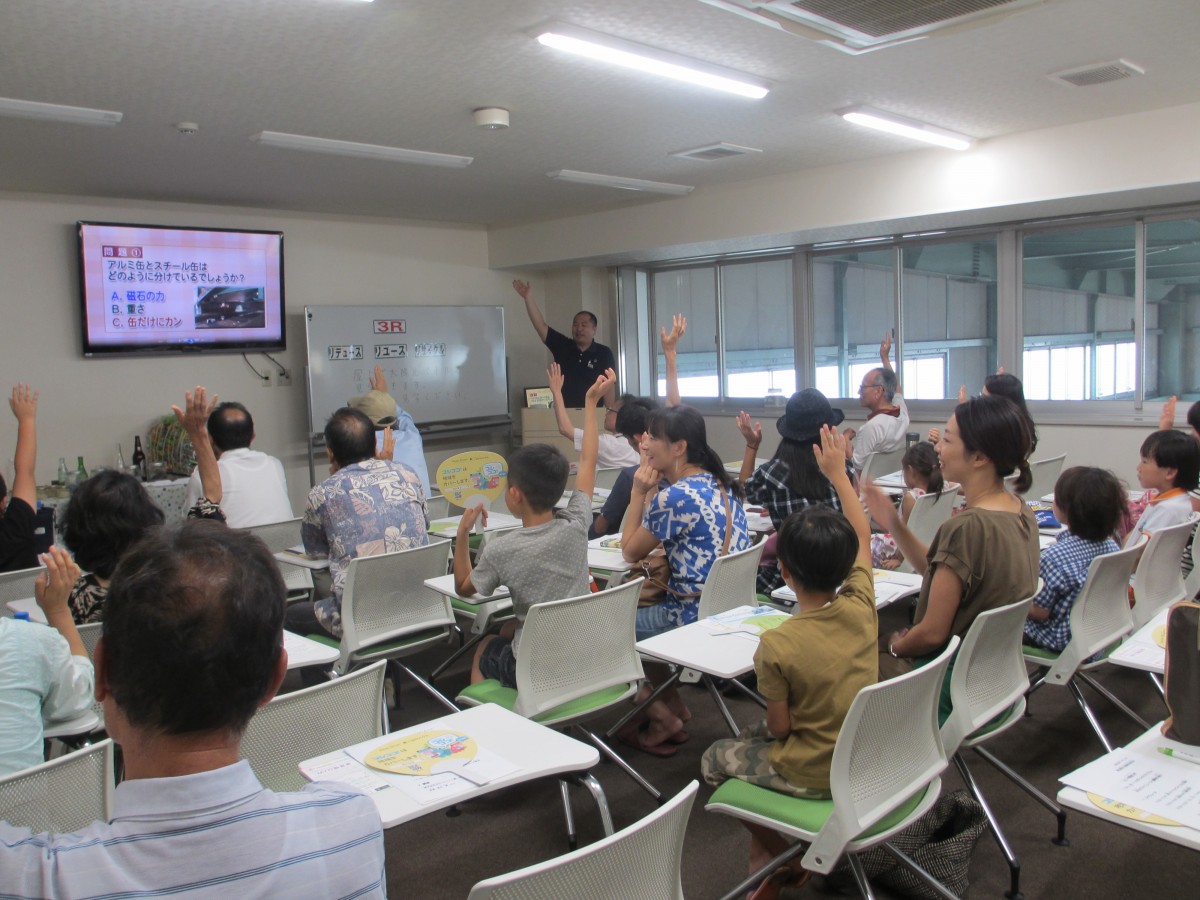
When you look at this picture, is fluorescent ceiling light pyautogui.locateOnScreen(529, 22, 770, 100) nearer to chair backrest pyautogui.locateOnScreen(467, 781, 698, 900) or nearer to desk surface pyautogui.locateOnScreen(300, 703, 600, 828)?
desk surface pyautogui.locateOnScreen(300, 703, 600, 828)

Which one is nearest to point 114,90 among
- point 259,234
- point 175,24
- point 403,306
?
point 175,24

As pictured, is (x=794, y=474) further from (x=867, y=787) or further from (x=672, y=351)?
(x=867, y=787)

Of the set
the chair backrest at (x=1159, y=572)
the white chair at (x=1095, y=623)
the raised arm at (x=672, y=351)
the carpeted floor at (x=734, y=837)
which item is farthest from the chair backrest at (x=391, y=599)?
the chair backrest at (x=1159, y=572)

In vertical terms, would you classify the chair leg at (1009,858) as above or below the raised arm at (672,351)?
below

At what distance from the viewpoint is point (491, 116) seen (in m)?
5.02

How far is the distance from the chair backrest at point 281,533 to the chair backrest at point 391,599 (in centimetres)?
100

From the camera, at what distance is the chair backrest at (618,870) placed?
1315 mm

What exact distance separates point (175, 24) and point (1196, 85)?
509 centimetres

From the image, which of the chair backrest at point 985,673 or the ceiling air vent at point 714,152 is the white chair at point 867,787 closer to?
the chair backrest at point 985,673

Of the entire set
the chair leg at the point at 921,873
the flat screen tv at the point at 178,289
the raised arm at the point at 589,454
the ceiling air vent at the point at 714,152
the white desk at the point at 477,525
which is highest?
the ceiling air vent at the point at 714,152

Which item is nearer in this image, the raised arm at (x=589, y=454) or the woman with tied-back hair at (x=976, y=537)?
the woman with tied-back hair at (x=976, y=537)

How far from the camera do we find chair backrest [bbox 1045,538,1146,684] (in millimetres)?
3084

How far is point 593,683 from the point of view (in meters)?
2.96

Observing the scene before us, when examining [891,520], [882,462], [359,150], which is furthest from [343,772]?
[882,462]
